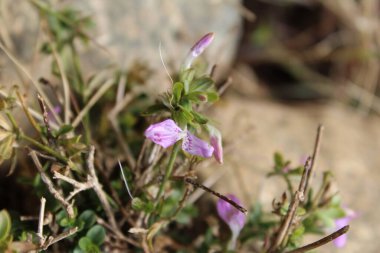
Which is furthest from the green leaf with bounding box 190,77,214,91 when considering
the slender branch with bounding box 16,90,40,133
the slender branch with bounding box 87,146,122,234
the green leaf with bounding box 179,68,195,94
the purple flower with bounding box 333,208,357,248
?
the purple flower with bounding box 333,208,357,248

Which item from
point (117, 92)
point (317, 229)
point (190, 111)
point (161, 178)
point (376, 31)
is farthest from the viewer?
point (376, 31)

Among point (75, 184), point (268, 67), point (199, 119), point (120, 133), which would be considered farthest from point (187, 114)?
point (268, 67)

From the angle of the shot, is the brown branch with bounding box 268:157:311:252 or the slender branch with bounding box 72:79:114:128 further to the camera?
the slender branch with bounding box 72:79:114:128

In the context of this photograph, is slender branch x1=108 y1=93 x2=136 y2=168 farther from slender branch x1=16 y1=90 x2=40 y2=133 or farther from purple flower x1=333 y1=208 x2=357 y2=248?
purple flower x1=333 y1=208 x2=357 y2=248

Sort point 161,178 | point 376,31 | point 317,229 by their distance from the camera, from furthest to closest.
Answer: point 376,31
point 317,229
point 161,178

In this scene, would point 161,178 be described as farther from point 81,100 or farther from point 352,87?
point 352,87

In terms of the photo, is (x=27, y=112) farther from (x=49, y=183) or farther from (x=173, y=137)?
(x=173, y=137)

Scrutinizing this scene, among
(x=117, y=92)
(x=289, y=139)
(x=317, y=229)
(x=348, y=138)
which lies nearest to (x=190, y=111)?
(x=317, y=229)

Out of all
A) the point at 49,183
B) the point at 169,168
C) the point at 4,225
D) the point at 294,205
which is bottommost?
the point at 4,225
